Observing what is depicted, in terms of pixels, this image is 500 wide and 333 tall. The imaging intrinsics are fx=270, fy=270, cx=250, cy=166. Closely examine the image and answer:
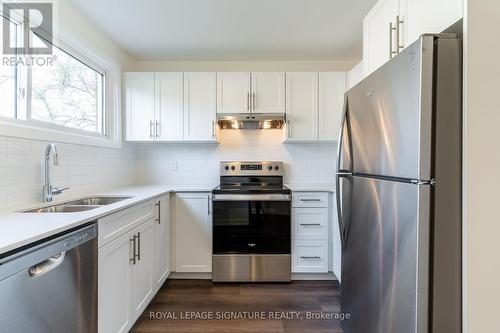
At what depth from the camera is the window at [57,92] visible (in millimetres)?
1688

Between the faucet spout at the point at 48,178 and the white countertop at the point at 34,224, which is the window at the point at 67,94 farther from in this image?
the white countertop at the point at 34,224

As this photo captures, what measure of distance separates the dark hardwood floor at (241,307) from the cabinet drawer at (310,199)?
78 cm

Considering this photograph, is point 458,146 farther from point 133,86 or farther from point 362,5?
point 133,86

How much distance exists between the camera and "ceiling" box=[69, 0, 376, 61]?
81.0 inches

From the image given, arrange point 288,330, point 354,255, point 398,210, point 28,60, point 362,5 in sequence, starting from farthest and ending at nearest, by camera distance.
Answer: point 362,5, point 288,330, point 28,60, point 354,255, point 398,210

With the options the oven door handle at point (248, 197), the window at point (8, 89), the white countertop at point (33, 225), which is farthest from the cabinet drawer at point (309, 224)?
the window at point (8, 89)

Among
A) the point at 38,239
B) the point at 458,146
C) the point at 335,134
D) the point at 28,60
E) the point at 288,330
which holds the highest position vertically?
the point at 28,60

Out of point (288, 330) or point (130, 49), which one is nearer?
point (288, 330)

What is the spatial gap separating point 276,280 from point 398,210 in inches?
71.4

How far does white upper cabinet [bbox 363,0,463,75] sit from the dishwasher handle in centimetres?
183

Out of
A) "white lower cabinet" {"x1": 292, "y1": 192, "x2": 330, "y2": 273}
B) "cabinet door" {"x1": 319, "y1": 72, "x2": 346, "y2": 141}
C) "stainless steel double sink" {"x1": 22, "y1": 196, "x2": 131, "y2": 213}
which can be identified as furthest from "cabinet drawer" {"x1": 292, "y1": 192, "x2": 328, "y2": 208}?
"stainless steel double sink" {"x1": 22, "y1": 196, "x2": 131, "y2": 213}

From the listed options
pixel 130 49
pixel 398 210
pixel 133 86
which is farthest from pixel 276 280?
pixel 130 49

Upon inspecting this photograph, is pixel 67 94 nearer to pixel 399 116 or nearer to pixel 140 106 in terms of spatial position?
pixel 140 106

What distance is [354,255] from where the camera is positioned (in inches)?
60.9
